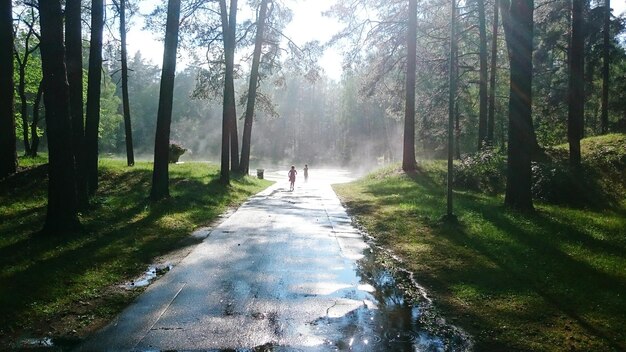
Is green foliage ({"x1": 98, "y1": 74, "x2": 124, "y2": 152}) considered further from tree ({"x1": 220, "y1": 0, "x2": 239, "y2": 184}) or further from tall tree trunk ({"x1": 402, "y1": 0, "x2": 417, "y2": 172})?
tall tree trunk ({"x1": 402, "y1": 0, "x2": 417, "y2": 172})

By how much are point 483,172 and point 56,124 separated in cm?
1658

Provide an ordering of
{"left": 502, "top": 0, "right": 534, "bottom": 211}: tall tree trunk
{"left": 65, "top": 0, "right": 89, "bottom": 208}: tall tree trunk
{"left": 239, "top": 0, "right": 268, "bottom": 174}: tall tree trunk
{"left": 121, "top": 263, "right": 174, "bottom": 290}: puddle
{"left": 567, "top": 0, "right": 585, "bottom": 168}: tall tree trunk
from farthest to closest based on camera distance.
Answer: {"left": 239, "top": 0, "right": 268, "bottom": 174}: tall tree trunk, {"left": 567, "top": 0, "right": 585, "bottom": 168}: tall tree trunk, {"left": 502, "top": 0, "right": 534, "bottom": 211}: tall tree trunk, {"left": 65, "top": 0, "right": 89, "bottom": 208}: tall tree trunk, {"left": 121, "top": 263, "right": 174, "bottom": 290}: puddle

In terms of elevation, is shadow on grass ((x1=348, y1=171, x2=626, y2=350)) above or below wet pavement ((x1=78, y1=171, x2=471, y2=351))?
above

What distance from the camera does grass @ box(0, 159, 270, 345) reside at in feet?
18.2

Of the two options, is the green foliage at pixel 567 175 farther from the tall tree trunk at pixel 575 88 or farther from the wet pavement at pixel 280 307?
the wet pavement at pixel 280 307

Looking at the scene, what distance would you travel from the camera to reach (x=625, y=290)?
6.54m

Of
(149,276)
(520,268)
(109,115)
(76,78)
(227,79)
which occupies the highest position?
(109,115)

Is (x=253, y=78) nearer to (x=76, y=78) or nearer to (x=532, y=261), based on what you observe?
(x=76, y=78)

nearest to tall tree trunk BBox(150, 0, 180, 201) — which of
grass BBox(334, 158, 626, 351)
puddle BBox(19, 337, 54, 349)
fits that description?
grass BBox(334, 158, 626, 351)

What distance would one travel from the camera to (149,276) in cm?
749

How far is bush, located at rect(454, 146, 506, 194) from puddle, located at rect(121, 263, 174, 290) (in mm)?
14885

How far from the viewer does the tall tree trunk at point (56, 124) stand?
30.8ft

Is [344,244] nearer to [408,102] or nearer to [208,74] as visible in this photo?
[408,102]

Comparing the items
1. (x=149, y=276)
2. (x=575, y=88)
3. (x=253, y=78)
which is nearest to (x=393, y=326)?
(x=149, y=276)
